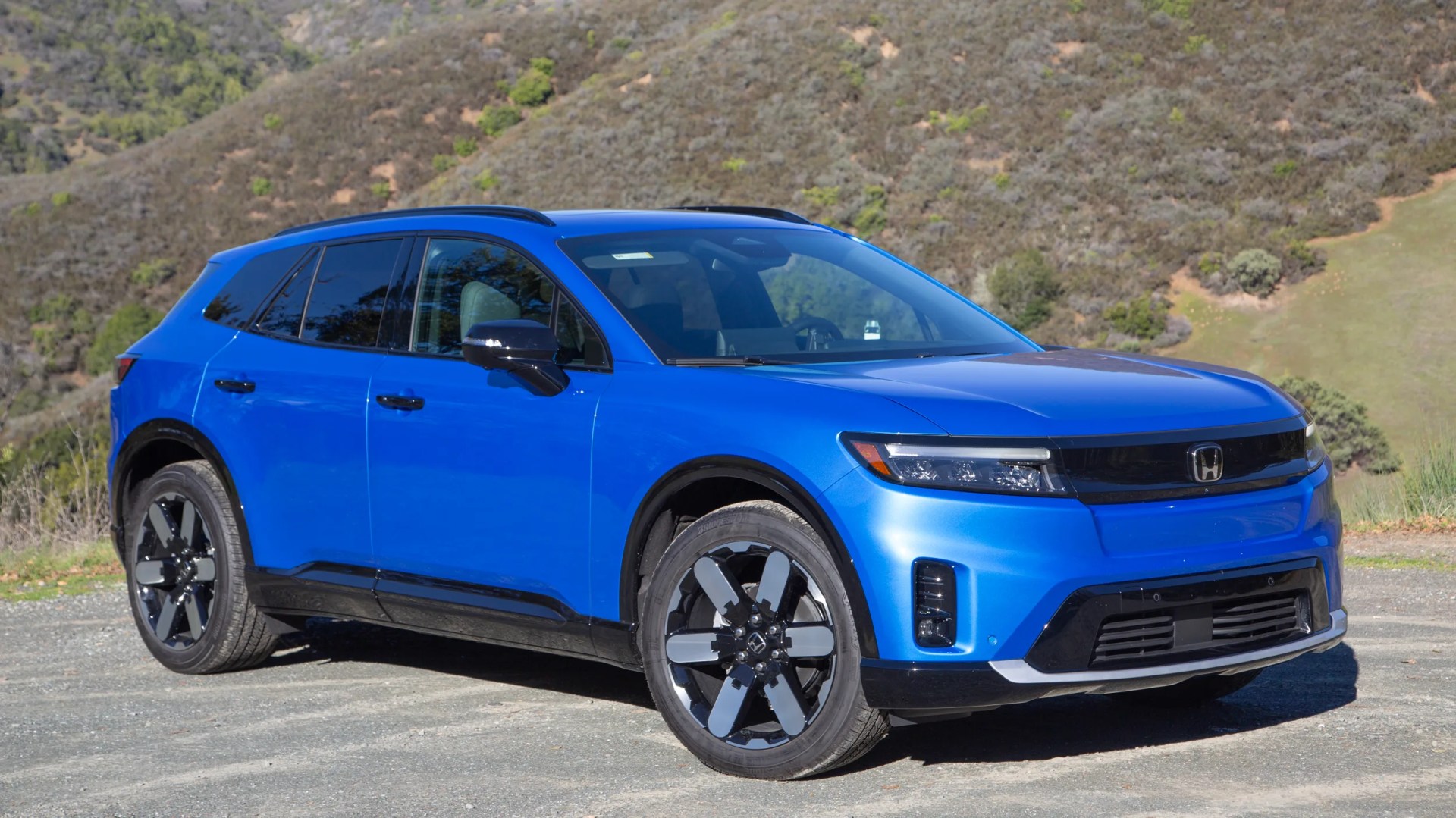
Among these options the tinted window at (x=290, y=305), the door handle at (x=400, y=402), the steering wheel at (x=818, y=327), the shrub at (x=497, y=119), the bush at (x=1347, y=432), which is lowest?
the bush at (x=1347, y=432)

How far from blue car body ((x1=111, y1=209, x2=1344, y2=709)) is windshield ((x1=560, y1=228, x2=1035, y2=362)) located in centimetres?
11

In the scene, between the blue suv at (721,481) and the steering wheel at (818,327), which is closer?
the blue suv at (721,481)

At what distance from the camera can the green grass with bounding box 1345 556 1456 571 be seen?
9.62 meters

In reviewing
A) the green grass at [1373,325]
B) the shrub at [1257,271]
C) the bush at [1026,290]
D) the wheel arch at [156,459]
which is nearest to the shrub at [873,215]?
the bush at [1026,290]

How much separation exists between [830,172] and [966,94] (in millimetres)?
5120

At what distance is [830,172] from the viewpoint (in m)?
44.1

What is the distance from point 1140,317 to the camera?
33344 mm

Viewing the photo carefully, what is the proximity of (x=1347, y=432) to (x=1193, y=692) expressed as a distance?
23820mm

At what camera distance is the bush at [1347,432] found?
2711 cm

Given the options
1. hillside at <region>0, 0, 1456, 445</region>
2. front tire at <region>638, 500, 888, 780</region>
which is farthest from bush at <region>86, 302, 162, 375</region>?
front tire at <region>638, 500, 888, 780</region>

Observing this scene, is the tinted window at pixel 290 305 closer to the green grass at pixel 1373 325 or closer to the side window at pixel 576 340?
the side window at pixel 576 340

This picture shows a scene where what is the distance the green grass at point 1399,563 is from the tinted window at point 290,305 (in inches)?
254

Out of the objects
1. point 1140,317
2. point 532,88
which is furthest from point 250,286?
point 532,88

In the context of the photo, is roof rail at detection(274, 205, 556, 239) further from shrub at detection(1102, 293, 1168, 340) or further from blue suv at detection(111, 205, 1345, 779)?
shrub at detection(1102, 293, 1168, 340)
